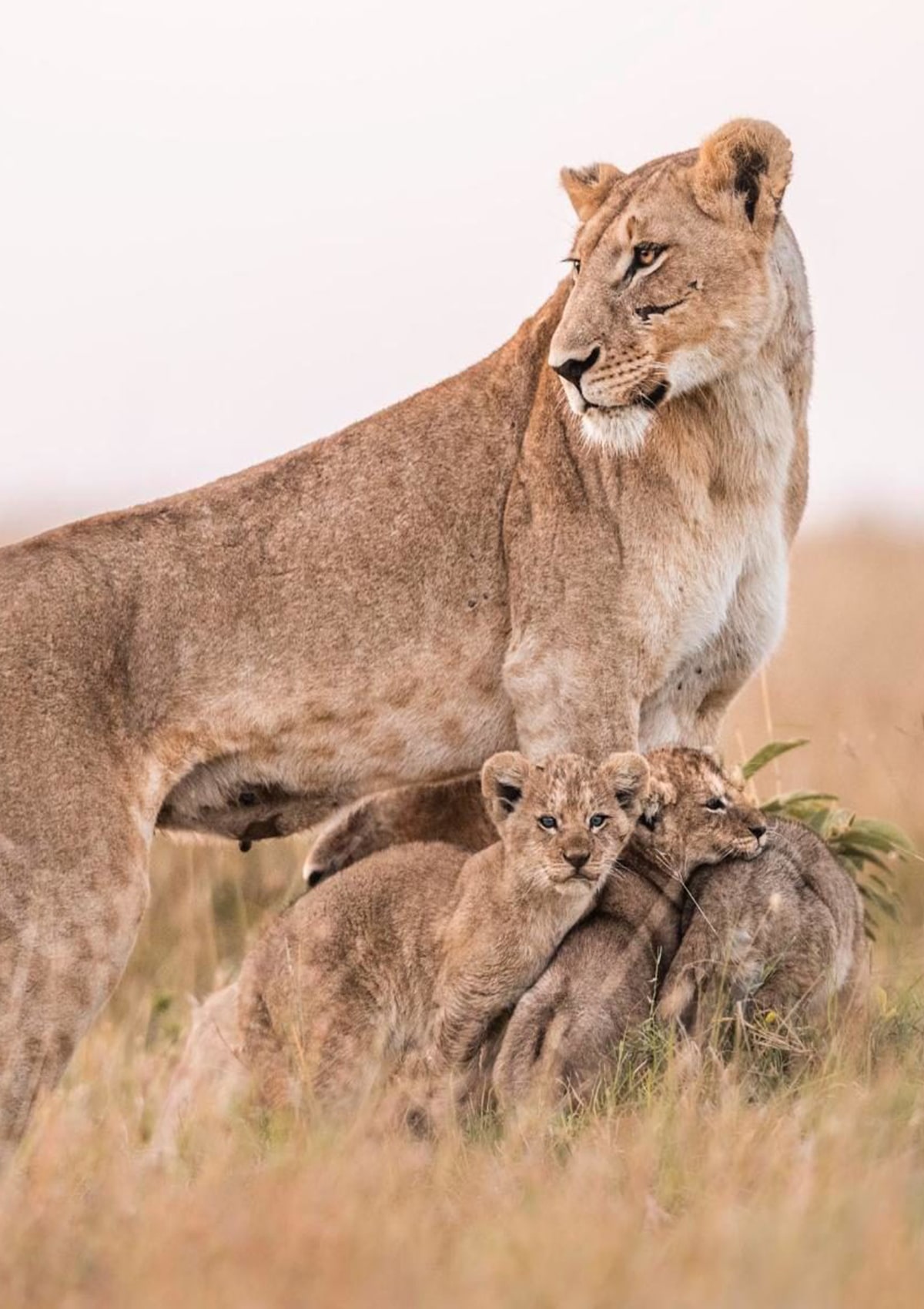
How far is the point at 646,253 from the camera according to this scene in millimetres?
6066

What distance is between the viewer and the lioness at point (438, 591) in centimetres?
591

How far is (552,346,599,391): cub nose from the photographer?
601cm

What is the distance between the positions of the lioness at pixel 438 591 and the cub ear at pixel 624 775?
19cm

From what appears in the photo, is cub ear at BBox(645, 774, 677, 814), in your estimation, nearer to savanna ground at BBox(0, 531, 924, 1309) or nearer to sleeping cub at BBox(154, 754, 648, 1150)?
sleeping cub at BBox(154, 754, 648, 1150)

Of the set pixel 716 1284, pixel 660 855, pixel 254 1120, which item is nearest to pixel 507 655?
pixel 660 855

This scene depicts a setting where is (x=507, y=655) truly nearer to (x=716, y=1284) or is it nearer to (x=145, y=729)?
(x=145, y=729)

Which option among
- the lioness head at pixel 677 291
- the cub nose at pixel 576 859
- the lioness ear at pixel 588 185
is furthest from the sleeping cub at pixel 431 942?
the lioness ear at pixel 588 185

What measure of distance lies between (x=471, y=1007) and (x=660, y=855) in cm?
73

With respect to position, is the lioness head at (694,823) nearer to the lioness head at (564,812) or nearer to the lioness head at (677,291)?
the lioness head at (564,812)

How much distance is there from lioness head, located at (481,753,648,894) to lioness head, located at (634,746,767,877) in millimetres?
146

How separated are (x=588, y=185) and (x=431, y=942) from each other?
8.01ft

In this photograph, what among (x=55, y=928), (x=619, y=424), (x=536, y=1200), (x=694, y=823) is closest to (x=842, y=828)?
(x=694, y=823)

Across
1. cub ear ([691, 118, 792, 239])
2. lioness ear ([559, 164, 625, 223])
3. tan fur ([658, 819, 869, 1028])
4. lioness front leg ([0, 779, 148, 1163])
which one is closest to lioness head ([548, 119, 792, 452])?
cub ear ([691, 118, 792, 239])

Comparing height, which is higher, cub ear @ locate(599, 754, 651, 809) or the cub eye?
the cub eye
